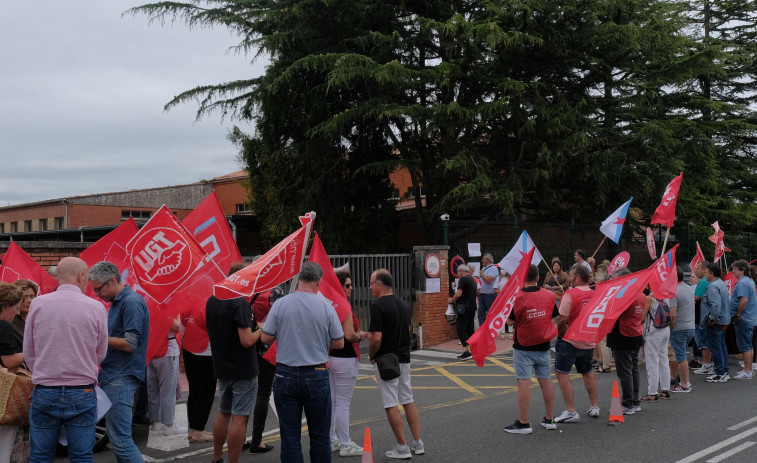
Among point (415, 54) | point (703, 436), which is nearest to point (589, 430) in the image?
point (703, 436)

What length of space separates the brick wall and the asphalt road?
5135 millimetres

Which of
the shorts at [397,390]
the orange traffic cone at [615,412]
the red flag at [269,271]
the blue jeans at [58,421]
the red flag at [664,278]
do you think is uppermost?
the red flag at [269,271]

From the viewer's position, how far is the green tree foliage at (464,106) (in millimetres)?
19312

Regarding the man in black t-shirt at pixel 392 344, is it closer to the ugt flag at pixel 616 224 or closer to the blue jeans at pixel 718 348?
the blue jeans at pixel 718 348

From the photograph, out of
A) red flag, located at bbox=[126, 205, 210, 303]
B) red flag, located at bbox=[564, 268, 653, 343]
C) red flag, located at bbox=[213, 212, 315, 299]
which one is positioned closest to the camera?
red flag, located at bbox=[213, 212, 315, 299]

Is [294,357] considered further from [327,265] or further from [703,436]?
[703,436]

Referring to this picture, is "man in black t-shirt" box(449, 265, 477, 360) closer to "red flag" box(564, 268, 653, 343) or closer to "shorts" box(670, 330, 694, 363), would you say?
"shorts" box(670, 330, 694, 363)

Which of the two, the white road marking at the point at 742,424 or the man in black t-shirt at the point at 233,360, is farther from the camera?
the white road marking at the point at 742,424

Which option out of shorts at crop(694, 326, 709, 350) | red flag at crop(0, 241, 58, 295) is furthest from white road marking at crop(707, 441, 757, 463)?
red flag at crop(0, 241, 58, 295)

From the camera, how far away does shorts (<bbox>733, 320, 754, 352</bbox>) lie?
1136cm

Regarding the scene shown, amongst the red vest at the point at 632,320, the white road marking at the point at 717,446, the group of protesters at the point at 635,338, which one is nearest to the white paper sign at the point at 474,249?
the group of protesters at the point at 635,338

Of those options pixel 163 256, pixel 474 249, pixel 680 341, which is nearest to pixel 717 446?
pixel 680 341

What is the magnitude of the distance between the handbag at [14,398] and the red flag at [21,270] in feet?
13.7

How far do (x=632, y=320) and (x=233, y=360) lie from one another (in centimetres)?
505
